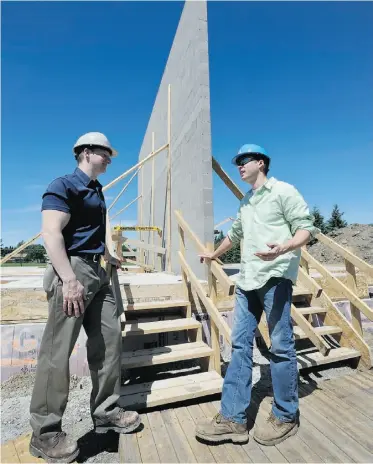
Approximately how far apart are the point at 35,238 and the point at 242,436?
524cm

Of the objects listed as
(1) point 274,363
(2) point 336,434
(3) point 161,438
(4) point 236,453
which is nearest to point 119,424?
(3) point 161,438

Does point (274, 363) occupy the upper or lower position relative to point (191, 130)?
lower

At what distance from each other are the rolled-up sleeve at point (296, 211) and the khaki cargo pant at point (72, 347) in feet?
4.63

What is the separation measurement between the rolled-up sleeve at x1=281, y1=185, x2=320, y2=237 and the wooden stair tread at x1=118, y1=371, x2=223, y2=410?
5.18 feet

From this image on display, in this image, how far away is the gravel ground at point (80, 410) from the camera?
7.17 ft

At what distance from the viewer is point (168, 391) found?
255cm

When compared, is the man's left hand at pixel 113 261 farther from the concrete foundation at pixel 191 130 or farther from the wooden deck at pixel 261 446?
the concrete foundation at pixel 191 130

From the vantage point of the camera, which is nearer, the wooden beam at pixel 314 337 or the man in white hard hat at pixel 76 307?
the man in white hard hat at pixel 76 307

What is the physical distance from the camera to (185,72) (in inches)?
222

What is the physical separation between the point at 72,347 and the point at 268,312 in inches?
53.5

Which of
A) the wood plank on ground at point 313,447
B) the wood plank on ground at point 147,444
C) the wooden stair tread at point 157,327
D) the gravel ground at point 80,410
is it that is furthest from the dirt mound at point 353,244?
the wood plank on ground at point 147,444

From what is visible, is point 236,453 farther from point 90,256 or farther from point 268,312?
point 90,256

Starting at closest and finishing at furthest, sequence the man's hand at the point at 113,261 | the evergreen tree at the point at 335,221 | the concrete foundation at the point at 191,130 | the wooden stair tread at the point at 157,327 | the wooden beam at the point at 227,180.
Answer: the man's hand at the point at 113,261, the wooden stair tread at the point at 157,327, the concrete foundation at the point at 191,130, the wooden beam at the point at 227,180, the evergreen tree at the point at 335,221

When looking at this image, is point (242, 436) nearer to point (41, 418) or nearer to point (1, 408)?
point (41, 418)
